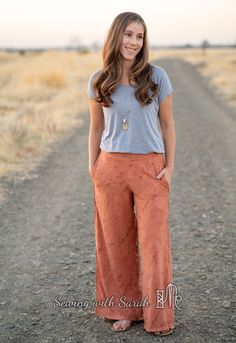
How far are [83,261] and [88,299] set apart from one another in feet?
2.61

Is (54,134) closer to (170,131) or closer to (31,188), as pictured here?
(31,188)

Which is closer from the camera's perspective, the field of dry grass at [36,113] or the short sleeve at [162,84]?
the short sleeve at [162,84]

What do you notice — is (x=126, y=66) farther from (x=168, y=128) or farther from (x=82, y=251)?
(x=82, y=251)

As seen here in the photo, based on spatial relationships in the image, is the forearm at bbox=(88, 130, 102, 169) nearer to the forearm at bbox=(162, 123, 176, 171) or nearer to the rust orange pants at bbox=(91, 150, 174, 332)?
the rust orange pants at bbox=(91, 150, 174, 332)

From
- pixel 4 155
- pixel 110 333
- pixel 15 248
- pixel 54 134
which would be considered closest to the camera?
pixel 110 333

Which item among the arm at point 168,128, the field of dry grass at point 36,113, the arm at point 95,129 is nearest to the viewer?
the arm at point 168,128

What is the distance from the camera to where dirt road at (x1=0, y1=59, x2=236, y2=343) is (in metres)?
3.69

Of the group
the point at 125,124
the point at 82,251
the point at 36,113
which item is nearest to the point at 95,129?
the point at 125,124

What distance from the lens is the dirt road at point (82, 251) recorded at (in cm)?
369

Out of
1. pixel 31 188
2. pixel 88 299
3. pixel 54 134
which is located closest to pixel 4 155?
pixel 31 188

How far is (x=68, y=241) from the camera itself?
5.42 metres

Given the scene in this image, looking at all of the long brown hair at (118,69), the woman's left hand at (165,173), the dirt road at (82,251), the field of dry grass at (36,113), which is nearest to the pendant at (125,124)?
the long brown hair at (118,69)

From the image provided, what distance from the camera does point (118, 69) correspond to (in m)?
3.25

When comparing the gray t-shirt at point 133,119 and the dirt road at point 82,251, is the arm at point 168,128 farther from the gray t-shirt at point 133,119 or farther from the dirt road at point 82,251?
the dirt road at point 82,251
